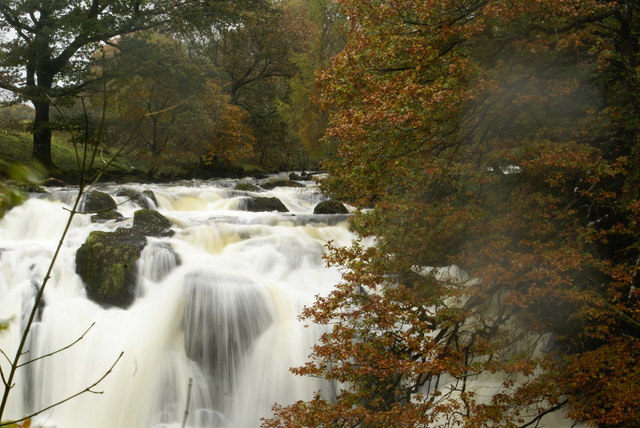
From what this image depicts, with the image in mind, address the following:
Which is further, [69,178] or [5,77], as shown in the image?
[69,178]

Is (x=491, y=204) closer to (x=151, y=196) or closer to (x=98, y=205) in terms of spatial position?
(x=98, y=205)

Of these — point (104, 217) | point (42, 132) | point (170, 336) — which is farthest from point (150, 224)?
point (42, 132)

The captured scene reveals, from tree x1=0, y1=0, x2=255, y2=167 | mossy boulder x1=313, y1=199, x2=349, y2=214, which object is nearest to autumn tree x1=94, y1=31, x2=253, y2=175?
tree x1=0, y1=0, x2=255, y2=167

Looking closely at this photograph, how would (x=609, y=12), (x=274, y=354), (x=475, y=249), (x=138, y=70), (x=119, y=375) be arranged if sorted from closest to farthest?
(x=609, y=12) < (x=475, y=249) < (x=119, y=375) < (x=274, y=354) < (x=138, y=70)

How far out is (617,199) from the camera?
5.89m

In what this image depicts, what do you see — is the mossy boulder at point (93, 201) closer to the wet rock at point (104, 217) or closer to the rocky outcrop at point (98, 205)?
the rocky outcrop at point (98, 205)

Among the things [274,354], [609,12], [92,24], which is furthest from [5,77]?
[609,12]

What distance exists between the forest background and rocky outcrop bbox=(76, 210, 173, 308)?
366 cm

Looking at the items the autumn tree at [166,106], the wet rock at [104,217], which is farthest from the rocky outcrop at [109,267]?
the autumn tree at [166,106]

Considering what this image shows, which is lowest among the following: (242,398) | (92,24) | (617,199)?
(242,398)

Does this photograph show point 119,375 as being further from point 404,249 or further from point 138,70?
point 138,70

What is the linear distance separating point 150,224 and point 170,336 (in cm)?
361

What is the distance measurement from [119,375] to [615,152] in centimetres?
726

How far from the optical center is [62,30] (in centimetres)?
1680
